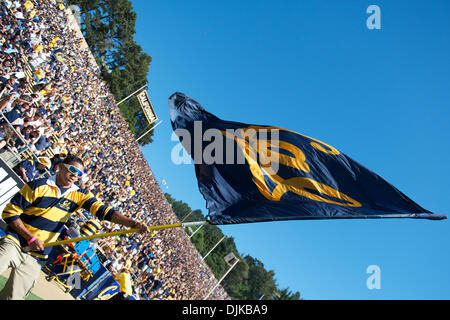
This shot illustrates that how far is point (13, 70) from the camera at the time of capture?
1065 centimetres

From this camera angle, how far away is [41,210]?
3.21m

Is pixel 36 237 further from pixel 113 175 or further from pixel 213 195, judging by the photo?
pixel 113 175

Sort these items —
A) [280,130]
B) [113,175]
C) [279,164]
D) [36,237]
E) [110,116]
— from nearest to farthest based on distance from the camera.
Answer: [36,237] → [279,164] → [280,130] → [113,175] → [110,116]

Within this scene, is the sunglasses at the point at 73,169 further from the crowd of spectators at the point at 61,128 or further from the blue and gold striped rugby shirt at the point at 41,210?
the crowd of spectators at the point at 61,128

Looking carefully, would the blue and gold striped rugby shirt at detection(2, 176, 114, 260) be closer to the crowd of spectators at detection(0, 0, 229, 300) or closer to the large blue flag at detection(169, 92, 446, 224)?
the large blue flag at detection(169, 92, 446, 224)

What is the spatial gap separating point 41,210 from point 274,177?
10.7ft

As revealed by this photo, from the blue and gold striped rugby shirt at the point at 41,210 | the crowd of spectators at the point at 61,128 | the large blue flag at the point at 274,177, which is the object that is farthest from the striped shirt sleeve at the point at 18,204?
the crowd of spectators at the point at 61,128

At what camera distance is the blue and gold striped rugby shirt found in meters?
3.07

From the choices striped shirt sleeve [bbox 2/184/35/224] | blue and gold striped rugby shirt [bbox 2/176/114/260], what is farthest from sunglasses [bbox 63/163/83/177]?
striped shirt sleeve [bbox 2/184/35/224]

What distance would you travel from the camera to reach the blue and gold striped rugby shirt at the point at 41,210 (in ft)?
10.1

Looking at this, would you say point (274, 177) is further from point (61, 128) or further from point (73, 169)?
point (61, 128)

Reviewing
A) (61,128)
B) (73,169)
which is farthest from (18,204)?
(61,128)
